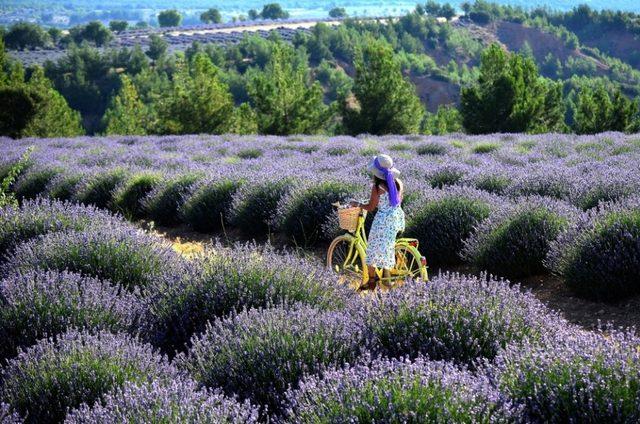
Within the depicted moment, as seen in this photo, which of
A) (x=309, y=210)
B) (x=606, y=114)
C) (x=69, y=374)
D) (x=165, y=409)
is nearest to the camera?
(x=165, y=409)

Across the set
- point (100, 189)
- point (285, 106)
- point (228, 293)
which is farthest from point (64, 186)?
point (285, 106)

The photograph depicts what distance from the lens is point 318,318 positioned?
3.71m

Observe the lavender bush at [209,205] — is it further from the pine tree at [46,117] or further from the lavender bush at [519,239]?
the pine tree at [46,117]

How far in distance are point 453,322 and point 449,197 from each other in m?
3.47

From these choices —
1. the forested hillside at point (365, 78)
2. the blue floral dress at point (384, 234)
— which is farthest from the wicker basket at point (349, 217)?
the forested hillside at point (365, 78)

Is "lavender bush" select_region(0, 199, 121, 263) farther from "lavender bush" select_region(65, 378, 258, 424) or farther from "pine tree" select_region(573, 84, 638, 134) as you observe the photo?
"pine tree" select_region(573, 84, 638, 134)

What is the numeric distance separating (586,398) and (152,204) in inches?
300

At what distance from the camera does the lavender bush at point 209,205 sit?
346 inches

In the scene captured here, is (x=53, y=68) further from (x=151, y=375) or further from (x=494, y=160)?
(x=151, y=375)

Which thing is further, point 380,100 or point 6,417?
point 380,100

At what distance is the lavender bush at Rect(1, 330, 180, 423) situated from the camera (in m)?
3.27

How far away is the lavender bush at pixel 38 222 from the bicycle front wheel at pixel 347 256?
2080mm

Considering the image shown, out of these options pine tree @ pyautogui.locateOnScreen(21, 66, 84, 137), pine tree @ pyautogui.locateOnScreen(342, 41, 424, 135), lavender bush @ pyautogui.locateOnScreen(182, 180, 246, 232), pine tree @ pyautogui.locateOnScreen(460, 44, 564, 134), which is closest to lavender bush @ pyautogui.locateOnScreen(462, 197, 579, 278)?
lavender bush @ pyautogui.locateOnScreen(182, 180, 246, 232)

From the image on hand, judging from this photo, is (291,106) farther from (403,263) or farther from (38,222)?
(403,263)
